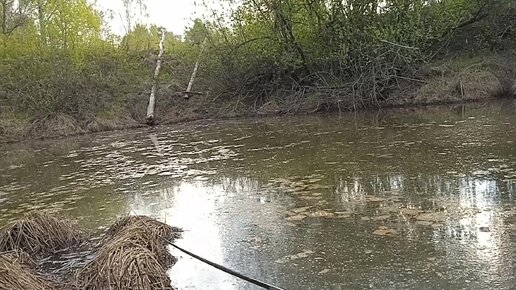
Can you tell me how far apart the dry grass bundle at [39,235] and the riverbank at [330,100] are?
12772mm

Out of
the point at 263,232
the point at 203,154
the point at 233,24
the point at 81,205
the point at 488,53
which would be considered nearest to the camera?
the point at 263,232

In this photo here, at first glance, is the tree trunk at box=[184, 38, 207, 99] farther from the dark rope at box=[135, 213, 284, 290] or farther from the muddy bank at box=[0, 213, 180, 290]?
the dark rope at box=[135, 213, 284, 290]

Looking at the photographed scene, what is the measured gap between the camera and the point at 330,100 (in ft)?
57.5

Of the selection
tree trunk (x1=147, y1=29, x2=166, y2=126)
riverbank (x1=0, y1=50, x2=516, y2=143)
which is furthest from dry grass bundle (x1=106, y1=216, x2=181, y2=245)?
tree trunk (x1=147, y1=29, x2=166, y2=126)

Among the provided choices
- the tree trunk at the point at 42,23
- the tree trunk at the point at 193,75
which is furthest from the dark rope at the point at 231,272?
the tree trunk at the point at 42,23

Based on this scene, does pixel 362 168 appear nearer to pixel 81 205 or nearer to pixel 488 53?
pixel 81 205

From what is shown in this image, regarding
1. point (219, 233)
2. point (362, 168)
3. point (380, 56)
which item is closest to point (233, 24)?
point (380, 56)

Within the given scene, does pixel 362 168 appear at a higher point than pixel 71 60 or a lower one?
lower

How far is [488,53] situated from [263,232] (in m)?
15.6

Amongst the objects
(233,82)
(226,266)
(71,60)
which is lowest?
(226,266)

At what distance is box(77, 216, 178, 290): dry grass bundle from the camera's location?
3.86m

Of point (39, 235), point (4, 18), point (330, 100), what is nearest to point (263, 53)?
point (330, 100)

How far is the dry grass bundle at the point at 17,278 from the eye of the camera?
364 cm

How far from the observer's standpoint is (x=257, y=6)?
1864 centimetres
